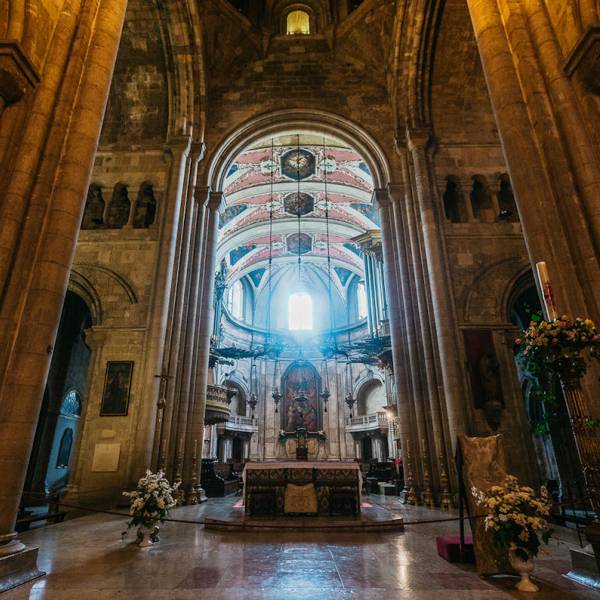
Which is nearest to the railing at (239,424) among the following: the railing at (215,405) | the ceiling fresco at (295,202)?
the ceiling fresco at (295,202)

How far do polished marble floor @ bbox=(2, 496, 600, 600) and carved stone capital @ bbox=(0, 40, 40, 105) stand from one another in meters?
5.15

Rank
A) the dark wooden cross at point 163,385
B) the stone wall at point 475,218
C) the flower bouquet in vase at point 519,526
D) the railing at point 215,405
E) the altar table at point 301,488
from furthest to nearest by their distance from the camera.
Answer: the railing at point 215,405
the dark wooden cross at point 163,385
the stone wall at point 475,218
the altar table at point 301,488
the flower bouquet in vase at point 519,526

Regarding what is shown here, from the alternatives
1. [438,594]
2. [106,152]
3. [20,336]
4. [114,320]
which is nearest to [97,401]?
[114,320]

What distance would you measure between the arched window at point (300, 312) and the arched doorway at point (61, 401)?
57.3 feet

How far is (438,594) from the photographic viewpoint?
3373mm

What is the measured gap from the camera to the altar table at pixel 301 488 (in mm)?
7344

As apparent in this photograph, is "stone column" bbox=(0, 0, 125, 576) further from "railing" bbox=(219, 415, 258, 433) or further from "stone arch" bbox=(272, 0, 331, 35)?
"railing" bbox=(219, 415, 258, 433)

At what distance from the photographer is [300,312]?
3089 centimetres

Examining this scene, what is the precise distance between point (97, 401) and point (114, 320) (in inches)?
76.7

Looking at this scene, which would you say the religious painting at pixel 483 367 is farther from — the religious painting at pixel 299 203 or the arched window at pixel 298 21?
the religious painting at pixel 299 203

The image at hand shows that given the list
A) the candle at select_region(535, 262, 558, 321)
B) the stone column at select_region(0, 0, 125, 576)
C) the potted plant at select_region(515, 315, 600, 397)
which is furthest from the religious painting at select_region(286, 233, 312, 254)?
the potted plant at select_region(515, 315, 600, 397)

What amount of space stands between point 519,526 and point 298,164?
17534mm

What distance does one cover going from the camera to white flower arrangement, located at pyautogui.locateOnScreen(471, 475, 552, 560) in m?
3.63

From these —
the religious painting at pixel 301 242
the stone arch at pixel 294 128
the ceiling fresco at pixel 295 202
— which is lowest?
the stone arch at pixel 294 128
